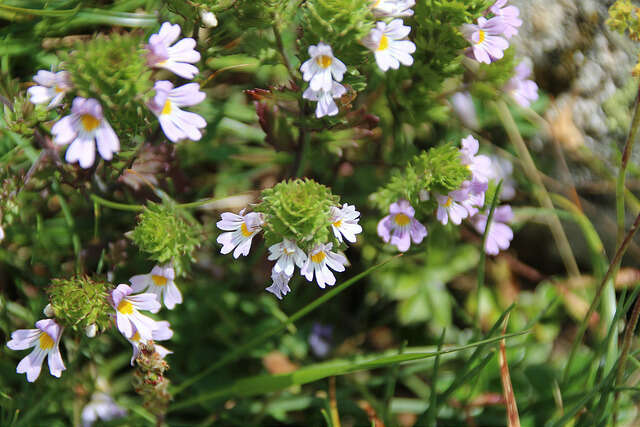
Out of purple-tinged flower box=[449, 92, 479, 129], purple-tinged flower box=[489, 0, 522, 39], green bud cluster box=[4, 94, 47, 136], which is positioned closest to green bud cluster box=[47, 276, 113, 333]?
green bud cluster box=[4, 94, 47, 136]

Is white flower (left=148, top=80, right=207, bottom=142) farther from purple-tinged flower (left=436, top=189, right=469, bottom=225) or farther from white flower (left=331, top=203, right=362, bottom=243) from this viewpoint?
purple-tinged flower (left=436, top=189, right=469, bottom=225)

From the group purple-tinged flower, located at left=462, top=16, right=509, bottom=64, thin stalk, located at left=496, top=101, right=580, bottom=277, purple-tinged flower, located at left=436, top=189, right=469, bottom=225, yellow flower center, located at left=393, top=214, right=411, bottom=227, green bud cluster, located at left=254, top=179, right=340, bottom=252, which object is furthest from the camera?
thin stalk, located at left=496, top=101, right=580, bottom=277

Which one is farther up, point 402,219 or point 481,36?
point 481,36

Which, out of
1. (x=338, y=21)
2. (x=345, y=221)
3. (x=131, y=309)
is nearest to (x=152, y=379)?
(x=131, y=309)

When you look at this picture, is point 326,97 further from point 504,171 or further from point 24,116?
point 504,171

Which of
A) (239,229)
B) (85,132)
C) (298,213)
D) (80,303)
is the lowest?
(80,303)

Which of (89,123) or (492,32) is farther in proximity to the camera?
(492,32)
